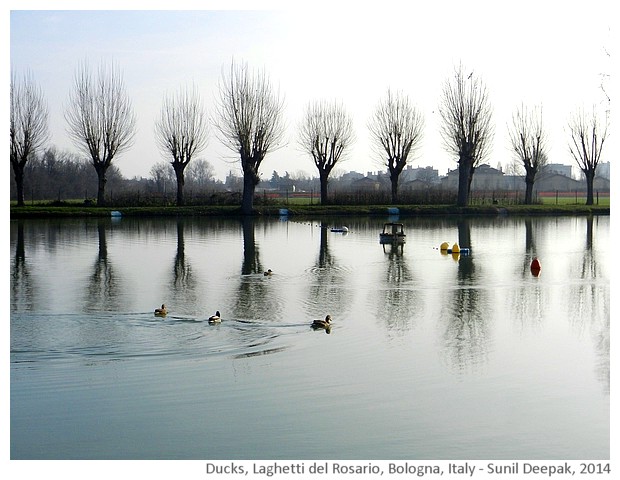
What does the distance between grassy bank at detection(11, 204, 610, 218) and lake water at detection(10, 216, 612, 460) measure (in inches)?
964

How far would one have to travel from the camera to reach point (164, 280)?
61.3 ft

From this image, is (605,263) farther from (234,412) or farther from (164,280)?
(234,412)

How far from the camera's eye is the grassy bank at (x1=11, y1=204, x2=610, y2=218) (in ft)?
151

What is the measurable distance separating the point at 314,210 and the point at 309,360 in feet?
128

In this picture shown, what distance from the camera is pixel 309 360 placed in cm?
1127

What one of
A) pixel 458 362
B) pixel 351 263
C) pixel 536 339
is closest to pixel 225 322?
pixel 458 362

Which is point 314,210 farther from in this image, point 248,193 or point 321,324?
point 321,324

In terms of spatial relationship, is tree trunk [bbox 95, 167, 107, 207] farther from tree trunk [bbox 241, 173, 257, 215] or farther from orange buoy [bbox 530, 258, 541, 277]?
orange buoy [bbox 530, 258, 541, 277]

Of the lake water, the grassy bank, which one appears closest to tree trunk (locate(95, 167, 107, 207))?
the grassy bank

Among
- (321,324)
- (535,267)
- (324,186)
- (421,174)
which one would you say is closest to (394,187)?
(324,186)

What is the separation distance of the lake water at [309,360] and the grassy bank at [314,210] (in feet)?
80.3

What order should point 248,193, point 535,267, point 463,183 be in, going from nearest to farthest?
point 535,267 < point 248,193 < point 463,183

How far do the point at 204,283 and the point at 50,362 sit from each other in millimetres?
7299

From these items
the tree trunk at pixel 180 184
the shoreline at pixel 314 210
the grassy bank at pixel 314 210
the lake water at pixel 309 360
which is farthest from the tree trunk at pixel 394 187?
the lake water at pixel 309 360
